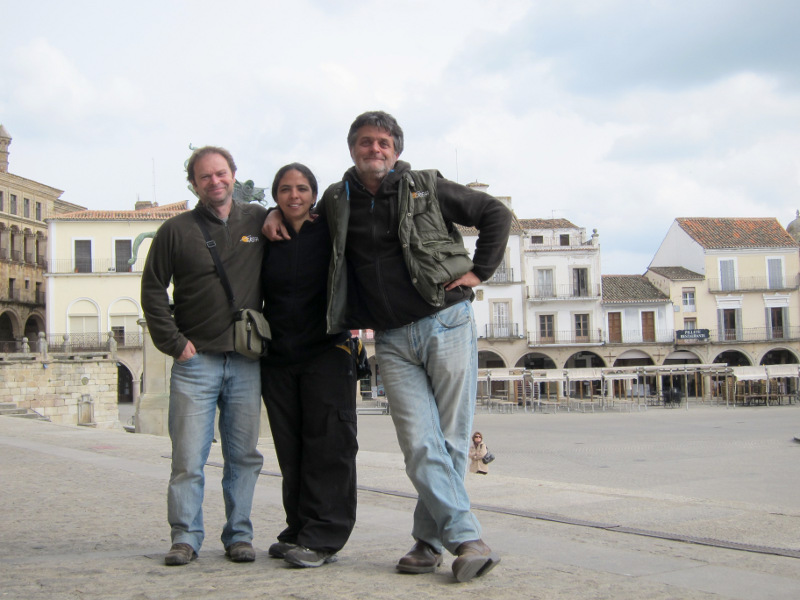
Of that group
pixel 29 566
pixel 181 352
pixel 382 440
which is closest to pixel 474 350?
pixel 181 352

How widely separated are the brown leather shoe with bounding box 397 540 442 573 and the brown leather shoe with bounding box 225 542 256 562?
657 millimetres

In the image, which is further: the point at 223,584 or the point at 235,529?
the point at 235,529

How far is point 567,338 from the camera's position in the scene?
2061 inches

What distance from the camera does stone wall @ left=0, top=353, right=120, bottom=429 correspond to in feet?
101

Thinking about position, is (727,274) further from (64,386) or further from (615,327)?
(64,386)

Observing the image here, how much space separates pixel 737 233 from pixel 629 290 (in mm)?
8557

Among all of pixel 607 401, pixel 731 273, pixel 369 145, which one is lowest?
pixel 607 401

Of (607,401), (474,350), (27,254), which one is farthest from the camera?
(27,254)

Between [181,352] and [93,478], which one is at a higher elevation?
[181,352]

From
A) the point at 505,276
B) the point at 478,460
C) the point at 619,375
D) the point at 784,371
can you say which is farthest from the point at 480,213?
the point at 505,276

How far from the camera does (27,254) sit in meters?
59.0

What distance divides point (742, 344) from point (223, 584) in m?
53.7

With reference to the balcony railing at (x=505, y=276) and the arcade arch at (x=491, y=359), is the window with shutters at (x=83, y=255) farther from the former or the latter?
the balcony railing at (x=505, y=276)

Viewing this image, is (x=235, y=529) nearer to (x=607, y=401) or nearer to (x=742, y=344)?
(x=607, y=401)
